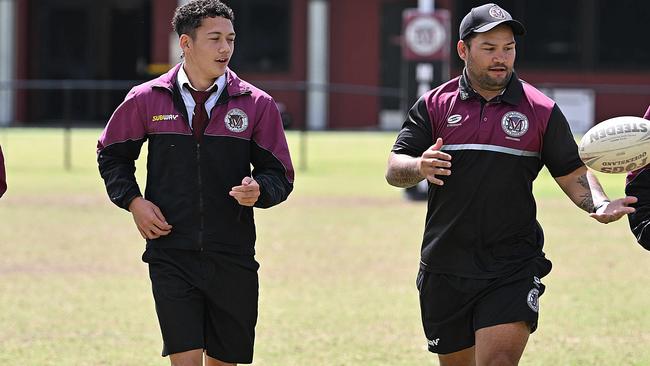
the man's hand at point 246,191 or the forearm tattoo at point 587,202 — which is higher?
the man's hand at point 246,191

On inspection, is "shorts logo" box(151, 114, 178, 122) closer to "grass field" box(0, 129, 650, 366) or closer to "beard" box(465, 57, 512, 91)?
"beard" box(465, 57, 512, 91)

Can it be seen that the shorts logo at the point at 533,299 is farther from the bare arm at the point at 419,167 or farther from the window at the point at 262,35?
the window at the point at 262,35

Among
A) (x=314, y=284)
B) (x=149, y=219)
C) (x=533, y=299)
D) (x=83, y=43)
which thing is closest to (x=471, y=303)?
(x=533, y=299)

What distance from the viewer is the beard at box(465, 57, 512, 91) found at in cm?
605

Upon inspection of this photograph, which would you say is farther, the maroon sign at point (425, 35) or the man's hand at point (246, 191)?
the maroon sign at point (425, 35)

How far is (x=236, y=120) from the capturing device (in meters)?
6.09

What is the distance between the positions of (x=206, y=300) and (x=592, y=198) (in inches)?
73.4

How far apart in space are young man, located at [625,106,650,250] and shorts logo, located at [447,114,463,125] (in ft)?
3.17

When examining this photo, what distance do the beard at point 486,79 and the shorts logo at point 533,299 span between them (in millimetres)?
957

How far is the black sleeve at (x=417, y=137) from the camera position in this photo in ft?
20.2

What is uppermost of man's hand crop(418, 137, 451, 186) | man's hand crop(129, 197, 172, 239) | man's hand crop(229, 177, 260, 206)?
man's hand crop(418, 137, 451, 186)

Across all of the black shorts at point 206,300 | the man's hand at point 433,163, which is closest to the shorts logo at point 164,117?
the black shorts at point 206,300

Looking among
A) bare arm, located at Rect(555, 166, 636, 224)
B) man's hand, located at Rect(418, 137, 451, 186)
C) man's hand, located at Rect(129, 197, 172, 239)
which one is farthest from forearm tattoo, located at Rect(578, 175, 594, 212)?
man's hand, located at Rect(129, 197, 172, 239)

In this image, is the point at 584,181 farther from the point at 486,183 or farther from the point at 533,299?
the point at 533,299
